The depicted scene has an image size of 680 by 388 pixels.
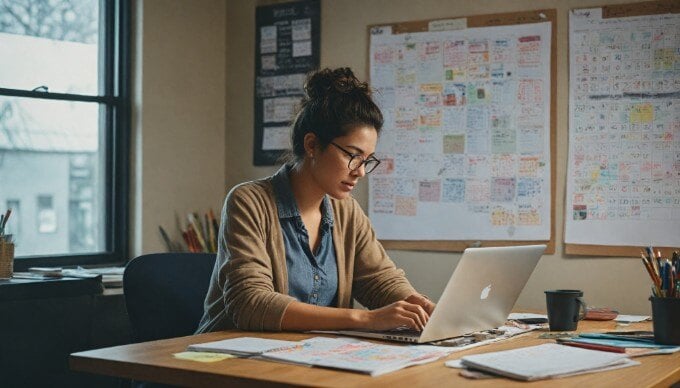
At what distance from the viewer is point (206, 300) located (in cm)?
231

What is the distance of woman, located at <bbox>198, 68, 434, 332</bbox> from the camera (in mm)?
2129

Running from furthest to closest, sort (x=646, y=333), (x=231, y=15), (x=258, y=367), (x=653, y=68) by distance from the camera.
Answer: (x=231, y=15), (x=653, y=68), (x=646, y=333), (x=258, y=367)

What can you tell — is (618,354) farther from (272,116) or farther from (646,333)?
(272,116)

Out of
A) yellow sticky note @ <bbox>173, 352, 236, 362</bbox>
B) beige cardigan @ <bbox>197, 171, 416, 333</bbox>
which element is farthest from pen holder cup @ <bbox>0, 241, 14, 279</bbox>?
yellow sticky note @ <bbox>173, 352, 236, 362</bbox>

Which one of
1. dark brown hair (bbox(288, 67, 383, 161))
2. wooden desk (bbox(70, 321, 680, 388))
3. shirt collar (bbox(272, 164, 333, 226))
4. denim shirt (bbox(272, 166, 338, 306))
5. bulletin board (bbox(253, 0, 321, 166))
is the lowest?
wooden desk (bbox(70, 321, 680, 388))

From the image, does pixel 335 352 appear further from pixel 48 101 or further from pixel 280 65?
pixel 280 65

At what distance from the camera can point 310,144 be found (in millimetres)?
2410

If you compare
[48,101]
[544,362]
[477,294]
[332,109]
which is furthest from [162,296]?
[48,101]

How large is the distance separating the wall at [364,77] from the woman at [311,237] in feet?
3.89

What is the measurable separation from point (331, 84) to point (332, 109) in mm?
83

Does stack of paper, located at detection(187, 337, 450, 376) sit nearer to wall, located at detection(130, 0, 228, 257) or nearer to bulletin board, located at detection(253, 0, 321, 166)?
wall, located at detection(130, 0, 228, 257)

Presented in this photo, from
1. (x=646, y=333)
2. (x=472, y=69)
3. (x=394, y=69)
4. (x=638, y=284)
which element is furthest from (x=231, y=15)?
(x=646, y=333)

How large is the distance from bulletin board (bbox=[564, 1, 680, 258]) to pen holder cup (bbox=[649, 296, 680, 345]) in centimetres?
139

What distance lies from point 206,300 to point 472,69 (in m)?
1.79
